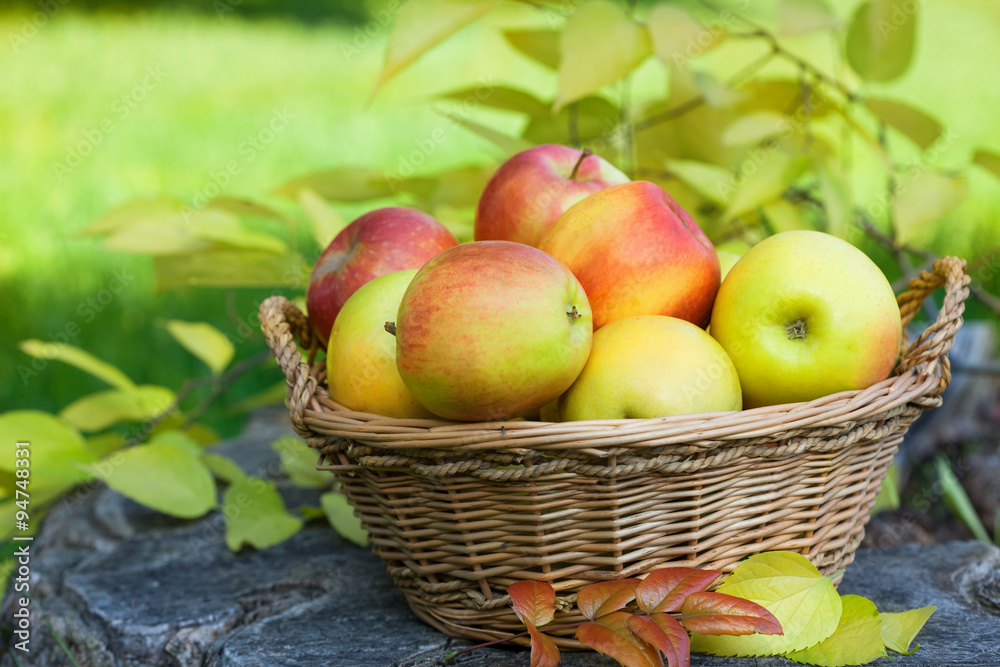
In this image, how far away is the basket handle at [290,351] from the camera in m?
0.97

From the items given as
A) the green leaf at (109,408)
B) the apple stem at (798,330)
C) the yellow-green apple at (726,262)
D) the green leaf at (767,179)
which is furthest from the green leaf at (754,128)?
the green leaf at (109,408)

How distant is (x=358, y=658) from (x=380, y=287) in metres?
0.47

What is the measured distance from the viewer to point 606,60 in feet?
4.53

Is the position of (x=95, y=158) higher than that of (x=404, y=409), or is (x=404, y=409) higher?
(x=404, y=409)

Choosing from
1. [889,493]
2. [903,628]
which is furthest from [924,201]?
[903,628]

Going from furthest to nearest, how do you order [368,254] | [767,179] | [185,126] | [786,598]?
[185,126] < [767,179] < [368,254] < [786,598]

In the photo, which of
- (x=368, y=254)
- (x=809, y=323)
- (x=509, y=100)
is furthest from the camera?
(x=509, y=100)

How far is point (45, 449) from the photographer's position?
1.52m

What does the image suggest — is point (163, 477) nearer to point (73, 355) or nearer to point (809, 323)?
point (73, 355)

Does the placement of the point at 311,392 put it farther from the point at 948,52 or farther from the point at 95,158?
the point at 948,52

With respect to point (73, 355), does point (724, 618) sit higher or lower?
higher

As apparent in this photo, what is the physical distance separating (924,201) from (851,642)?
2.64ft

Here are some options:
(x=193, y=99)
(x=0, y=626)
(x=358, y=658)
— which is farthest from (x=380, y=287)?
(x=193, y=99)

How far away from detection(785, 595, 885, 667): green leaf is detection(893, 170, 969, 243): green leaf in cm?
70
